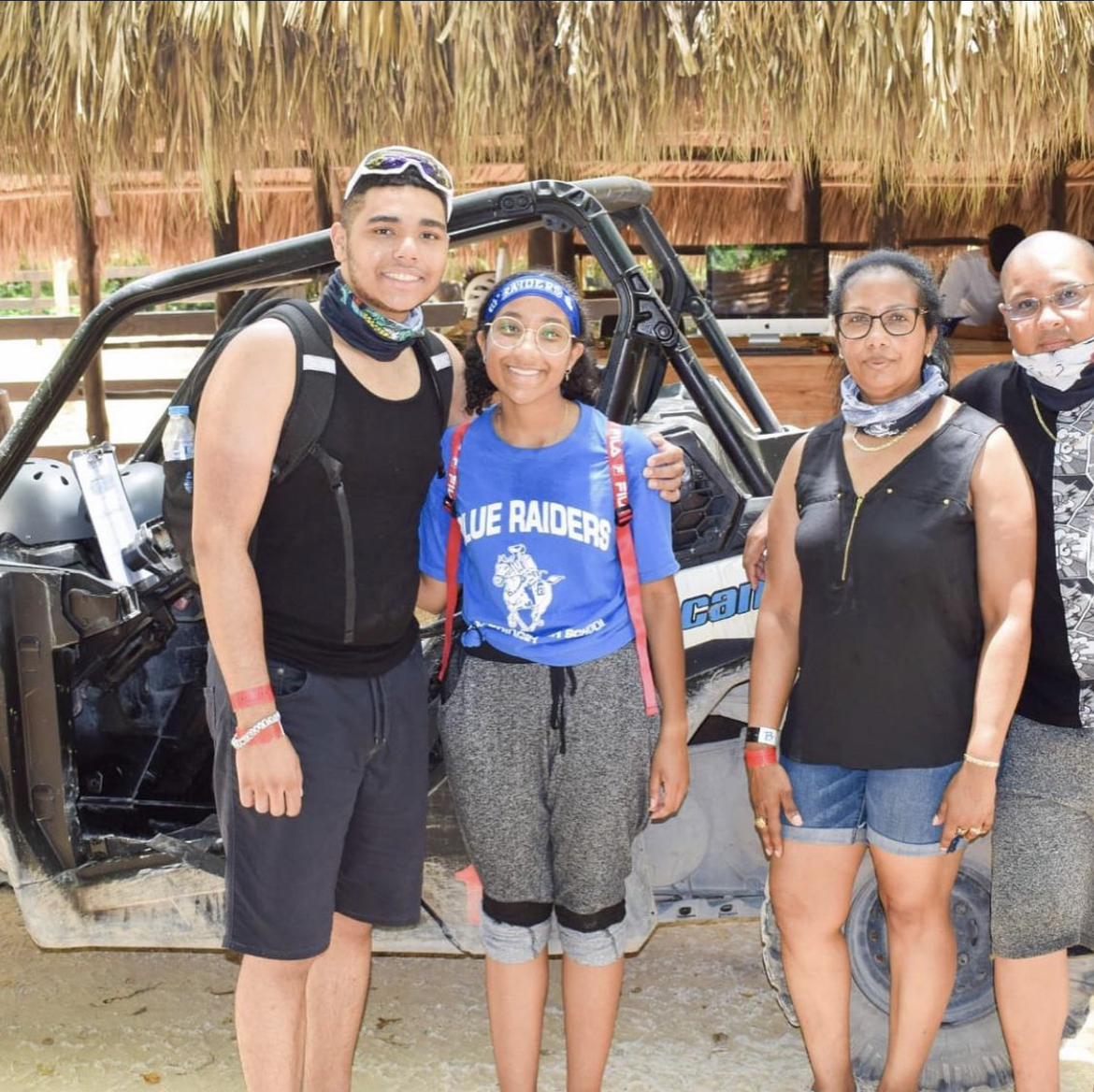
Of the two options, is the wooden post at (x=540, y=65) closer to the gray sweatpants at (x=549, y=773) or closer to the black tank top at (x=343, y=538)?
the black tank top at (x=343, y=538)

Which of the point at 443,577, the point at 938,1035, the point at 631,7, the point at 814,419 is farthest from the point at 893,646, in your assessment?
the point at 814,419

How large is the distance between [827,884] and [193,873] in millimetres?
1437

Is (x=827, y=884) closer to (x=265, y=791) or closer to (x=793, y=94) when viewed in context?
(x=265, y=791)

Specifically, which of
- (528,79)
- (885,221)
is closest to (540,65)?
(528,79)

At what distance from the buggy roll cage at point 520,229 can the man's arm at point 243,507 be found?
0.66 meters

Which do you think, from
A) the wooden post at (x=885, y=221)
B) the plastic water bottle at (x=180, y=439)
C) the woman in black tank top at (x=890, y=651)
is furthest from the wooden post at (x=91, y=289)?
the woman in black tank top at (x=890, y=651)

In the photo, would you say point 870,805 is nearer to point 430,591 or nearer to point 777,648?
point 777,648

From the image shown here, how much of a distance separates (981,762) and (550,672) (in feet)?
2.67

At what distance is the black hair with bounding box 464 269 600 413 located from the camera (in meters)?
2.45

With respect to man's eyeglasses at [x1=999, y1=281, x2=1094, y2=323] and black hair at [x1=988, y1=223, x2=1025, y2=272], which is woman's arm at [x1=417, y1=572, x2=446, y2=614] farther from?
black hair at [x1=988, y1=223, x2=1025, y2=272]

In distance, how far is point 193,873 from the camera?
287 cm

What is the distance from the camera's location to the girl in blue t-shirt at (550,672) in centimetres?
238

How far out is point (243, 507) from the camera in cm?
215

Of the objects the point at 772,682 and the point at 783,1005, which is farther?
the point at 783,1005
